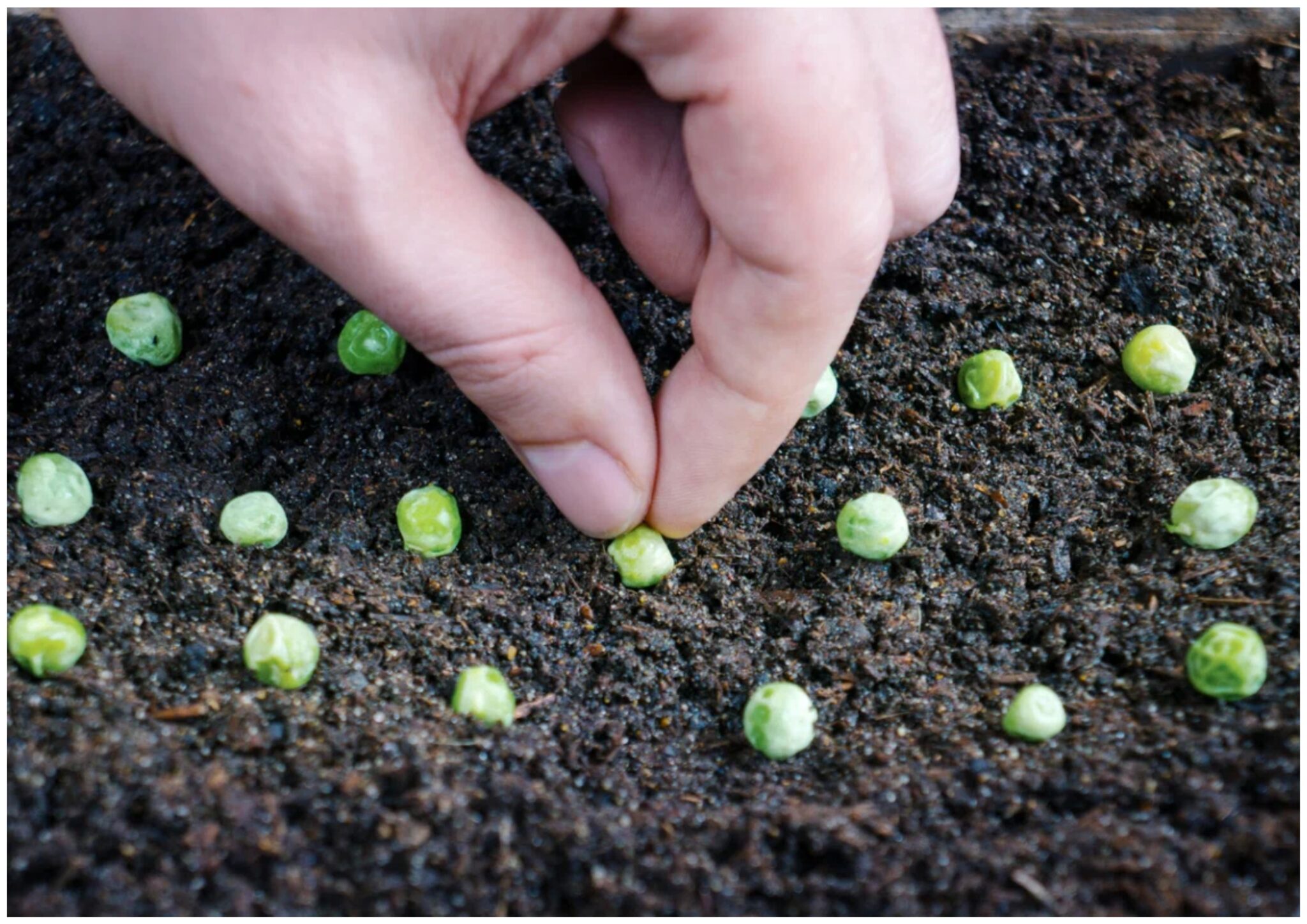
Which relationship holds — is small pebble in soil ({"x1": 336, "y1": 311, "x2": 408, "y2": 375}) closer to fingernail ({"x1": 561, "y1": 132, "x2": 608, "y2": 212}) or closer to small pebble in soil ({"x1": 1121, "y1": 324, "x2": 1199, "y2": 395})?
fingernail ({"x1": 561, "y1": 132, "x2": 608, "y2": 212})

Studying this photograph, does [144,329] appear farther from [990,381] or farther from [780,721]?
[990,381]

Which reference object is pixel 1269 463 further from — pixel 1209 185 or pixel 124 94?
pixel 124 94

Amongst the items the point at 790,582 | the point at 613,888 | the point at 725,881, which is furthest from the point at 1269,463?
the point at 613,888

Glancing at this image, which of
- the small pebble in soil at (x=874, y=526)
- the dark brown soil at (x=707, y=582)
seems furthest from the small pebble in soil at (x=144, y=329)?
the small pebble in soil at (x=874, y=526)

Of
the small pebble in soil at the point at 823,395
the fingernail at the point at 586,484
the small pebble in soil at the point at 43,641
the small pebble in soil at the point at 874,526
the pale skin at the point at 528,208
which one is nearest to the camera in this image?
the pale skin at the point at 528,208

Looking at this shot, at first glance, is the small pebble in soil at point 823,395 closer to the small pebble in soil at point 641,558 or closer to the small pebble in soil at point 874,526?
the small pebble in soil at point 874,526
